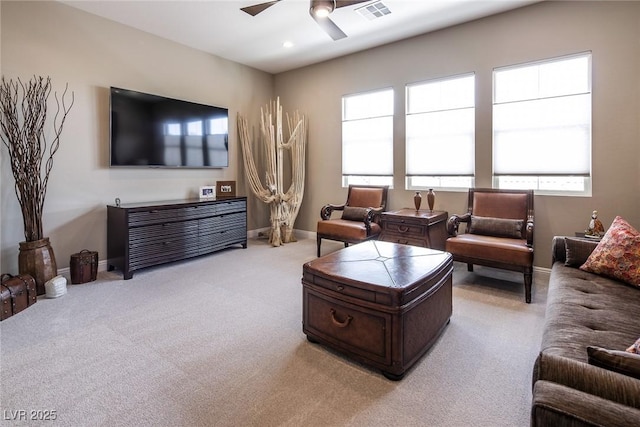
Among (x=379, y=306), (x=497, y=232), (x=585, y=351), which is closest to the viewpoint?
(x=585, y=351)

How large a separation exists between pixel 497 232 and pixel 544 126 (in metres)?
1.35

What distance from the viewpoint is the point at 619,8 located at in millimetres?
3285

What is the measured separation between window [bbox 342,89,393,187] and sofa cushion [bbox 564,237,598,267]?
275 cm

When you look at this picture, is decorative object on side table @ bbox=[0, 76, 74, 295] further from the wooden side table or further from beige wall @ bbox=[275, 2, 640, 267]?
beige wall @ bbox=[275, 2, 640, 267]

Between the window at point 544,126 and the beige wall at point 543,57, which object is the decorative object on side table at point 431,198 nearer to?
the beige wall at point 543,57

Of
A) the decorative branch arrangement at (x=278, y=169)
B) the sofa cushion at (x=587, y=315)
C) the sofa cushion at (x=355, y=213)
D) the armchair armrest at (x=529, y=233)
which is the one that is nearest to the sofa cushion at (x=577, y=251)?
the sofa cushion at (x=587, y=315)

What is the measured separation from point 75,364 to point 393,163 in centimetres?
422

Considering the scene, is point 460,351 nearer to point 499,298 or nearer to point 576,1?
point 499,298

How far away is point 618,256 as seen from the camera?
2.20 m

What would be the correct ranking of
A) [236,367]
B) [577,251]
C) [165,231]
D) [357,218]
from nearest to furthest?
[236,367]
[577,251]
[165,231]
[357,218]

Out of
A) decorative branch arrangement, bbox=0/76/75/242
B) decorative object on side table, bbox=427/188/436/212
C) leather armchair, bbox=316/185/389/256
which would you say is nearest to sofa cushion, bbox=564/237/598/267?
decorative object on side table, bbox=427/188/436/212

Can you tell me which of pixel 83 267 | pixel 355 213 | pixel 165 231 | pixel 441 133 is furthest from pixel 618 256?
pixel 83 267

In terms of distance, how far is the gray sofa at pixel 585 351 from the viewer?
0.84m

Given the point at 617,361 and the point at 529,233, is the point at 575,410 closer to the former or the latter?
the point at 617,361
